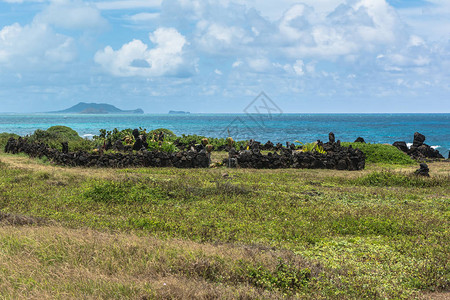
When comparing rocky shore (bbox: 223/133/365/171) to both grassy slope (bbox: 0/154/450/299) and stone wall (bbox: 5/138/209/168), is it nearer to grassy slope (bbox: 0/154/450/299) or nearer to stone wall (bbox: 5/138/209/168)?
stone wall (bbox: 5/138/209/168)

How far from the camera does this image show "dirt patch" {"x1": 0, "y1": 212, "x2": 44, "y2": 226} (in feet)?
30.1

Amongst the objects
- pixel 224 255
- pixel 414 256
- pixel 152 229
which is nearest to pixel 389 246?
pixel 414 256

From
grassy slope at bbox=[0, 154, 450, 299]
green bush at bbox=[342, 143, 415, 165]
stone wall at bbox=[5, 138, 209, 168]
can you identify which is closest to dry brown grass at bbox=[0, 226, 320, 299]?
grassy slope at bbox=[0, 154, 450, 299]

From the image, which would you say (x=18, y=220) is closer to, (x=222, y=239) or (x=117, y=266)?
(x=117, y=266)

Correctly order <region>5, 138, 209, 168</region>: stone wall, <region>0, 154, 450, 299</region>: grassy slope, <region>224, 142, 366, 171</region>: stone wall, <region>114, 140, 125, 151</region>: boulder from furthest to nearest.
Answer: <region>114, 140, 125, 151</region>: boulder → <region>224, 142, 366, 171</region>: stone wall → <region>5, 138, 209, 168</region>: stone wall → <region>0, 154, 450, 299</region>: grassy slope

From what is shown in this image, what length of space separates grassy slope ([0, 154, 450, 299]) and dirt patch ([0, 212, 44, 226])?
0.58ft

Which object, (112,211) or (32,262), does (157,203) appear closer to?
(112,211)

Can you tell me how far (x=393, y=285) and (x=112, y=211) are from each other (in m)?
7.26

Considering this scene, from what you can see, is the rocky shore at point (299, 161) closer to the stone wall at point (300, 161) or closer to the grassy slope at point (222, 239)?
the stone wall at point (300, 161)

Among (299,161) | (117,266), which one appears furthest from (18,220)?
(299,161)

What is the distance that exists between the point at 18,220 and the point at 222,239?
4.67 meters

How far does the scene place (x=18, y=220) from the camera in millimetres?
9312

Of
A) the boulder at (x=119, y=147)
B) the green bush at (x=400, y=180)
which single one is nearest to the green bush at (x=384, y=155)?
the green bush at (x=400, y=180)

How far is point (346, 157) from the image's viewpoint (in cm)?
2053
